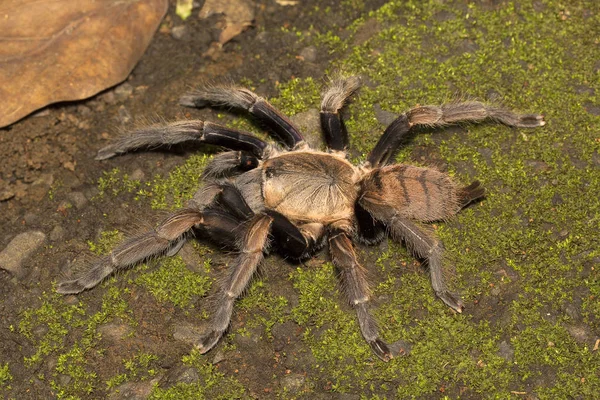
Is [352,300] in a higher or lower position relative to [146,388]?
higher

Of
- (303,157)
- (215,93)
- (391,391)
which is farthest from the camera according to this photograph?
(215,93)

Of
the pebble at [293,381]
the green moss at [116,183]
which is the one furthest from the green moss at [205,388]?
the green moss at [116,183]

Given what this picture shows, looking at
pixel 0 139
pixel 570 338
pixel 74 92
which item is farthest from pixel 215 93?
pixel 570 338

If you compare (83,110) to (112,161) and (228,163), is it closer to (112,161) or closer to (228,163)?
(112,161)

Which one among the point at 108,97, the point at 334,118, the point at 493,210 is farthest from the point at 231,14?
the point at 493,210

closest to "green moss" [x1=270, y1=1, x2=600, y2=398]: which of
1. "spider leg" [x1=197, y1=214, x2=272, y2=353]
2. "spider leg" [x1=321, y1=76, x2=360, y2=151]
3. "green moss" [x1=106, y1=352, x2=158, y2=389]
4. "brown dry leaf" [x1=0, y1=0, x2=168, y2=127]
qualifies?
"spider leg" [x1=321, y1=76, x2=360, y2=151]

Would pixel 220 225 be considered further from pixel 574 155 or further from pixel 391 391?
pixel 574 155
